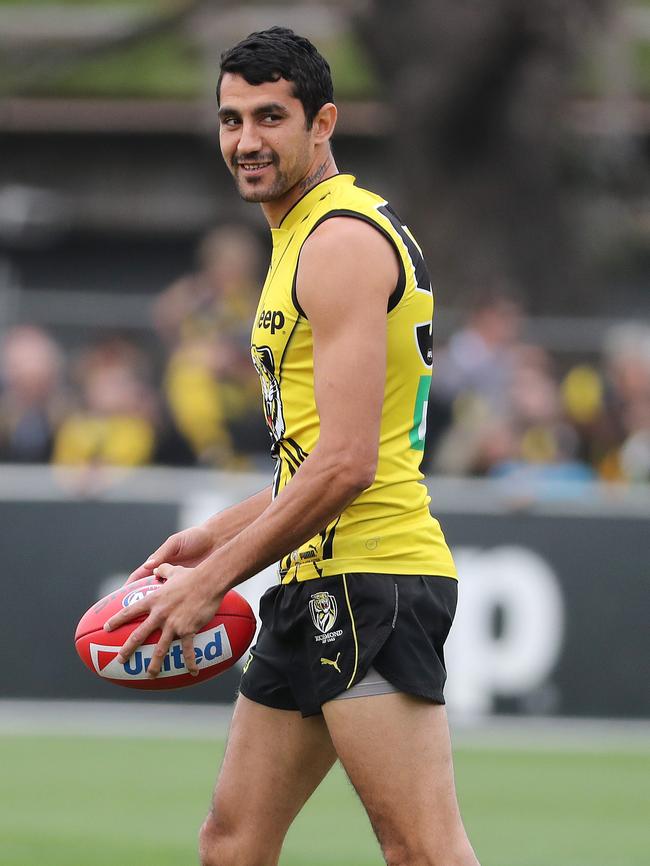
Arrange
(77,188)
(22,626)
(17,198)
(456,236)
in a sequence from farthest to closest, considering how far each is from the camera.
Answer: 1. (77,188)
2. (17,198)
3. (456,236)
4. (22,626)

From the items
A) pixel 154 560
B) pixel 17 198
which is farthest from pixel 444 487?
pixel 17 198

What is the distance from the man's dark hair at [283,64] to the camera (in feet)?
14.9

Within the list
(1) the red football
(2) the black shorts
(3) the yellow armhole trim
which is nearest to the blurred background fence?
(1) the red football

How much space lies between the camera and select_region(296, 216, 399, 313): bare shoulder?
432cm

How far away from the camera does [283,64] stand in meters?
4.55

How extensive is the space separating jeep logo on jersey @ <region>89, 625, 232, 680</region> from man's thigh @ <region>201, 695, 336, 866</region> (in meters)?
0.19

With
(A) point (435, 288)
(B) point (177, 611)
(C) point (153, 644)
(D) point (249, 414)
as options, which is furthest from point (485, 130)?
(B) point (177, 611)

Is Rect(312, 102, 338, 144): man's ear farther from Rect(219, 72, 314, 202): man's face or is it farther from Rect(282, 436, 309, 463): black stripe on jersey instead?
Rect(282, 436, 309, 463): black stripe on jersey

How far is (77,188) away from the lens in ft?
80.1

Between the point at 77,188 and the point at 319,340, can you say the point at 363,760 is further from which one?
the point at 77,188

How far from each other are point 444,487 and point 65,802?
3.84m

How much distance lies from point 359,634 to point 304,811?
448 cm

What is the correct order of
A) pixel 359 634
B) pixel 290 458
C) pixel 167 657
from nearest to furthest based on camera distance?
pixel 359 634 < pixel 167 657 < pixel 290 458

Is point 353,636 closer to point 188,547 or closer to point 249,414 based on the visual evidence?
point 188,547
